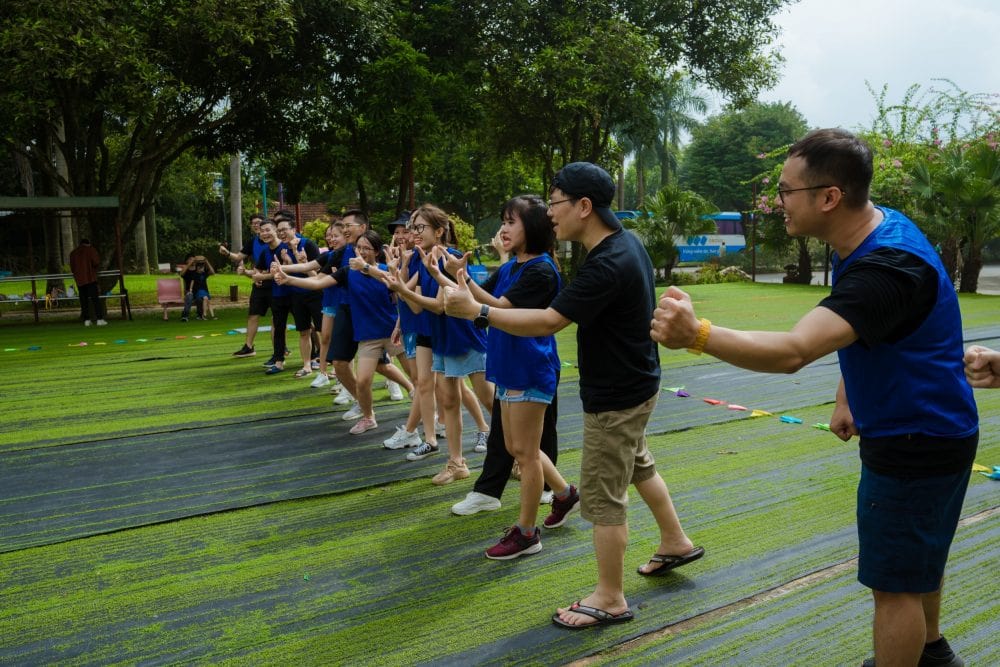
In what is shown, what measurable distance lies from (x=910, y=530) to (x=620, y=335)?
126 cm

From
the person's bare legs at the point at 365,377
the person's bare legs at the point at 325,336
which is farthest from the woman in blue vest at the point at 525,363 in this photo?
the person's bare legs at the point at 325,336

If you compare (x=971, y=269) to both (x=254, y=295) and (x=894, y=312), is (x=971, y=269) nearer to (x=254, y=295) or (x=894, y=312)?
(x=254, y=295)

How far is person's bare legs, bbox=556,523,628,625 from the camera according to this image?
10.7ft

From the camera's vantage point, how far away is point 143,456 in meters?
6.16

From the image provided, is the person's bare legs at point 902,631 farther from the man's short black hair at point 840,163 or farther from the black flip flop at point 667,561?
the black flip flop at point 667,561

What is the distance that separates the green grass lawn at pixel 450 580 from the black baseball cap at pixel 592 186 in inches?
65.1

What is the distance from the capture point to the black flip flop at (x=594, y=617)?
10.9ft

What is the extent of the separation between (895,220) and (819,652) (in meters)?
1.70

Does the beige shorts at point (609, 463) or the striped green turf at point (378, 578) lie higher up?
the beige shorts at point (609, 463)

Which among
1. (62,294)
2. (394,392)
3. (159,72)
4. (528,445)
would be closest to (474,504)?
(528,445)

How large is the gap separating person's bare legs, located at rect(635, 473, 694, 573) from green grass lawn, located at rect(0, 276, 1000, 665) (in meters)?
0.12

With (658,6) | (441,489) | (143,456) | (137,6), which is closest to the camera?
(441,489)

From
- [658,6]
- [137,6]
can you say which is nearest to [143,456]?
[137,6]

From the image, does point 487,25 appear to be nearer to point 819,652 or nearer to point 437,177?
point 819,652
